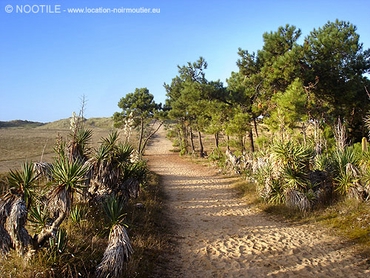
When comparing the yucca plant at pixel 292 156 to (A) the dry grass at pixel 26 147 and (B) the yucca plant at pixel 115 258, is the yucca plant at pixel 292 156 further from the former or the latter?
A: (B) the yucca plant at pixel 115 258

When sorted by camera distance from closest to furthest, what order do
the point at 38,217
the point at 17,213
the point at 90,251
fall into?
the point at 17,213
the point at 38,217
the point at 90,251

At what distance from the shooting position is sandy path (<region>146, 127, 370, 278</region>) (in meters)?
5.66

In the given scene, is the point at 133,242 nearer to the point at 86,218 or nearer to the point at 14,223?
the point at 86,218

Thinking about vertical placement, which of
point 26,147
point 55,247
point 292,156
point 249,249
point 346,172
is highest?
point 292,156

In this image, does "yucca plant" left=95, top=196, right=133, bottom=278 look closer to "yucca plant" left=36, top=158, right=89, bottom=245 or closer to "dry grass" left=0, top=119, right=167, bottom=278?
"dry grass" left=0, top=119, right=167, bottom=278

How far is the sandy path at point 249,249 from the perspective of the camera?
5.66 meters

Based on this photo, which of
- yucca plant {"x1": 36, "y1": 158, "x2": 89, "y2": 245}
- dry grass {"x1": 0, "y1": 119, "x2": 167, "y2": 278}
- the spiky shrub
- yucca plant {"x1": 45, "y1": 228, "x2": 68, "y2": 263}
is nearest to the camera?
dry grass {"x1": 0, "y1": 119, "x2": 167, "y2": 278}

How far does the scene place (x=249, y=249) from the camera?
6.75 m

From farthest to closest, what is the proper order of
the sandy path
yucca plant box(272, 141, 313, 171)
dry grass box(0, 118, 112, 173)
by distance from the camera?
1. dry grass box(0, 118, 112, 173)
2. yucca plant box(272, 141, 313, 171)
3. the sandy path

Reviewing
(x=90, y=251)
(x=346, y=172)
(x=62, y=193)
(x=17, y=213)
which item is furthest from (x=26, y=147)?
(x=346, y=172)

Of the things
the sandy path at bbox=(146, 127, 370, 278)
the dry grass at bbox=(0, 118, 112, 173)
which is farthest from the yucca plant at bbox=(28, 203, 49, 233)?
the sandy path at bbox=(146, 127, 370, 278)

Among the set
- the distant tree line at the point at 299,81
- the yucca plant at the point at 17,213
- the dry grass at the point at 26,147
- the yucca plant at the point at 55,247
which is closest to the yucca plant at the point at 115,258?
the yucca plant at the point at 55,247

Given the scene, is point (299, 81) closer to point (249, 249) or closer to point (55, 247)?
point (249, 249)

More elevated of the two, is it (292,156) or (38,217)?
(292,156)
